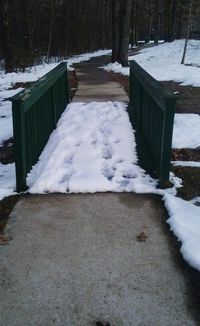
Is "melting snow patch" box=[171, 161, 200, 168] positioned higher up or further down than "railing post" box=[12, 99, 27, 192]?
further down

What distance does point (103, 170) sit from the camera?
6070mm

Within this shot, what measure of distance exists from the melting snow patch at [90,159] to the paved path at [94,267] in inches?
14.5

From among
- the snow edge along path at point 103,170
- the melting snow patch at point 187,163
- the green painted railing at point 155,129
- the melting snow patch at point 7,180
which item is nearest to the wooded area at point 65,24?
the snow edge along path at point 103,170

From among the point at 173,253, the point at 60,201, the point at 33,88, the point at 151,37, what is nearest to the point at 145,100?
the point at 33,88

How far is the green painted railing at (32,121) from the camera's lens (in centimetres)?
523

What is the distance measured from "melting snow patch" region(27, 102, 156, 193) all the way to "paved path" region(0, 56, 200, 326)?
1.21ft

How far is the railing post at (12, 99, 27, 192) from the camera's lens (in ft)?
17.0

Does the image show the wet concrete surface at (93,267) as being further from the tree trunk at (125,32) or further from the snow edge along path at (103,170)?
the tree trunk at (125,32)

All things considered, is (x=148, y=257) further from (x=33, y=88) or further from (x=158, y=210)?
(x=33, y=88)

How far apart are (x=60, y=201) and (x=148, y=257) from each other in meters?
1.55

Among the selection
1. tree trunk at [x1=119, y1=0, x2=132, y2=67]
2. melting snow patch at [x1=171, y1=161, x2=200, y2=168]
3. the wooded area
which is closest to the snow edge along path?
melting snow patch at [x1=171, y1=161, x2=200, y2=168]

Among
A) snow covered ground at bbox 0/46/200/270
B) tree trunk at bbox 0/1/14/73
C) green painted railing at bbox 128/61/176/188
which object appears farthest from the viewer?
tree trunk at bbox 0/1/14/73

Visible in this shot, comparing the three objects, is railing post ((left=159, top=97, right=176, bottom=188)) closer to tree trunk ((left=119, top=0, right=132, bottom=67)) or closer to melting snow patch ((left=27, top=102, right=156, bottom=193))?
melting snow patch ((left=27, top=102, right=156, bottom=193))

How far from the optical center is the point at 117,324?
9.88 ft
